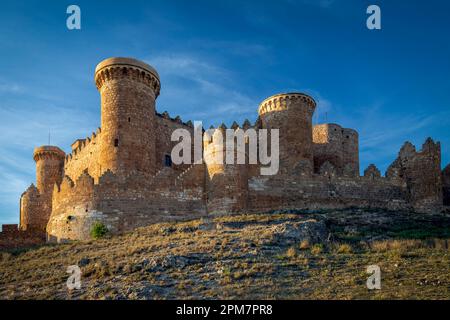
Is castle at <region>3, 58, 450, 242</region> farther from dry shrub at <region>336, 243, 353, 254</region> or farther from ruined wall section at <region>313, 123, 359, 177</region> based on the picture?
dry shrub at <region>336, 243, 353, 254</region>

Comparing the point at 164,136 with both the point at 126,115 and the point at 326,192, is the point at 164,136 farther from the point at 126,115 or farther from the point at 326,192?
the point at 326,192

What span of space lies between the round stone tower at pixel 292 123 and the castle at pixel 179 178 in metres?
0.07

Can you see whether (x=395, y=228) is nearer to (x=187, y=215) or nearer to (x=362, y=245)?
(x=362, y=245)

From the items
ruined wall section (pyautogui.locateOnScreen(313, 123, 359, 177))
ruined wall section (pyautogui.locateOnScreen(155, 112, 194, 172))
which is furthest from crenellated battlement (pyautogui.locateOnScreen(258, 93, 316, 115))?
ruined wall section (pyautogui.locateOnScreen(155, 112, 194, 172))

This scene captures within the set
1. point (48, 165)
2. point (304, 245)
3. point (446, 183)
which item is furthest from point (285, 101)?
point (48, 165)

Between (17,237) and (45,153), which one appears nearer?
(17,237)

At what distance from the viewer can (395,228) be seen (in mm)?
24562

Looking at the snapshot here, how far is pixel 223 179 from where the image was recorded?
1055 inches

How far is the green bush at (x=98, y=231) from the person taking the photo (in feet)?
82.9

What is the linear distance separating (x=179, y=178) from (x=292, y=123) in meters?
9.63

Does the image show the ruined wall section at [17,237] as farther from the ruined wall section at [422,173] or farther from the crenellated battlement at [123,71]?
the ruined wall section at [422,173]

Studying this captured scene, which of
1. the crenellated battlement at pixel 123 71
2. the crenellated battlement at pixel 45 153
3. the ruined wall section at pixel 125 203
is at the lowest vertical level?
the ruined wall section at pixel 125 203

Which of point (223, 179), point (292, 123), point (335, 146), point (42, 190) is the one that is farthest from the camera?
point (42, 190)

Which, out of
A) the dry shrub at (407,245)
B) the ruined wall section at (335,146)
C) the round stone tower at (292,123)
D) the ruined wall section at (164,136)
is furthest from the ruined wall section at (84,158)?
the dry shrub at (407,245)
